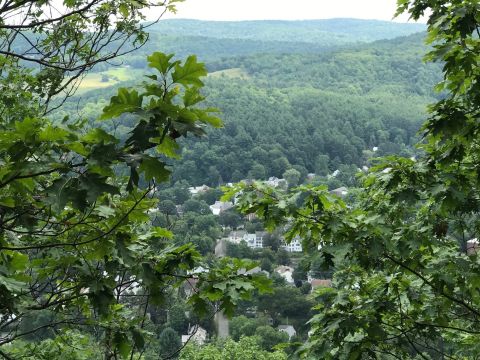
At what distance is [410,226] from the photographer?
439cm

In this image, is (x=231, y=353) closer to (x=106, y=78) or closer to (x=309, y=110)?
(x=309, y=110)

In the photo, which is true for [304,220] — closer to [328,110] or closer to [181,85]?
[181,85]

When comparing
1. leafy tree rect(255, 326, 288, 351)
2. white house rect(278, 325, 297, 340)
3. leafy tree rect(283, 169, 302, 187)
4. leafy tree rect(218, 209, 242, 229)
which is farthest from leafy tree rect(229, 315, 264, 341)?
leafy tree rect(283, 169, 302, 187)

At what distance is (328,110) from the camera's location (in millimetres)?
101688

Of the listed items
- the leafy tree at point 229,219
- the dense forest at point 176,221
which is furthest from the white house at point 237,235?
the dense forest at point 176,221

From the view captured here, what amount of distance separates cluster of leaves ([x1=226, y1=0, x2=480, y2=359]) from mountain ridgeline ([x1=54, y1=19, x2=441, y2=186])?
168 ft

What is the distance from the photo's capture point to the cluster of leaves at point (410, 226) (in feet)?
12.4

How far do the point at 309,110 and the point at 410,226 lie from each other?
101101 millimetres

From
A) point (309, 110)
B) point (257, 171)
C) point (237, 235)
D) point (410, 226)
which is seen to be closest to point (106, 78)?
point (309, 110)

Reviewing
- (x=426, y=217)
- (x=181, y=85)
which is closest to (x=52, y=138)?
(x=181, y=85)

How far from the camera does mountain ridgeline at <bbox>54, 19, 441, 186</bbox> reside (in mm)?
83750

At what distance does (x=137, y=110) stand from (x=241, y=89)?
108m

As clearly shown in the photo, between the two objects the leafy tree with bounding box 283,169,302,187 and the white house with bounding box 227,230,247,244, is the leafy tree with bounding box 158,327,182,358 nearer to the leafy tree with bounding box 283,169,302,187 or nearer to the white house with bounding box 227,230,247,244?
the white house with bounding box 227,230,247,244

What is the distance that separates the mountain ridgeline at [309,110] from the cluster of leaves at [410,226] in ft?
168
